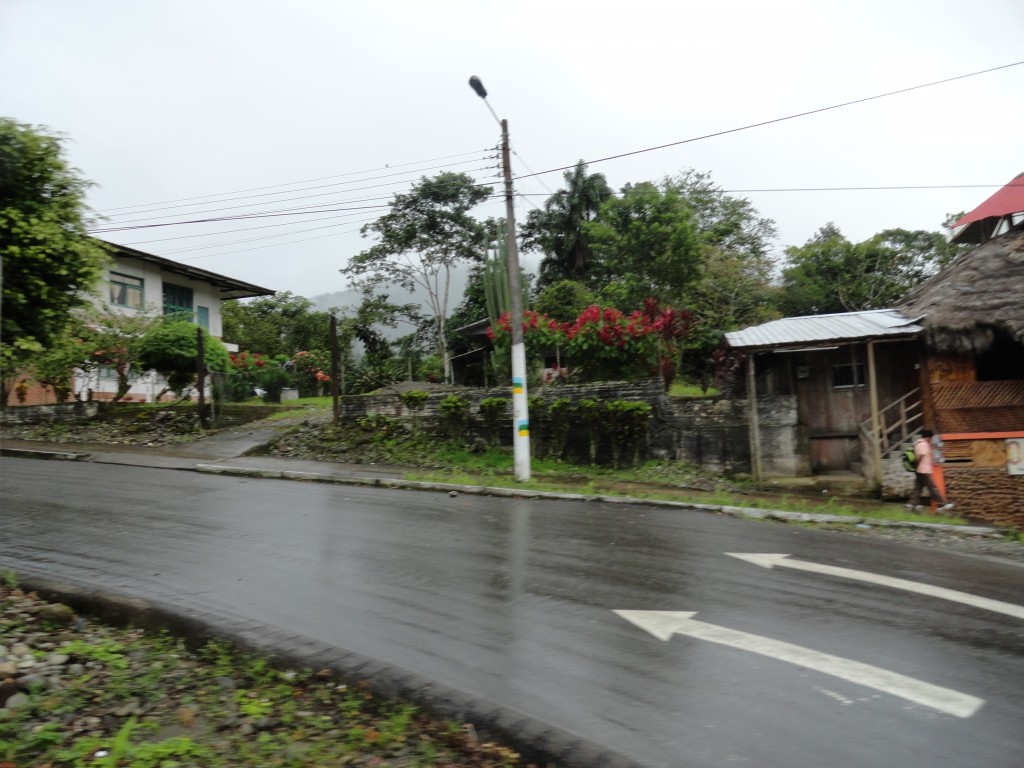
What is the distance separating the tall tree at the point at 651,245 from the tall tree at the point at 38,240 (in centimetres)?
1906

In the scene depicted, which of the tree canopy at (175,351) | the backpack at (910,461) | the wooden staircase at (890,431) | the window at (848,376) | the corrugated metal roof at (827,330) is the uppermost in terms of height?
the tree canopy at (175,351)

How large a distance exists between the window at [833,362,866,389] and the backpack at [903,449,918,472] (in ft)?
9.36

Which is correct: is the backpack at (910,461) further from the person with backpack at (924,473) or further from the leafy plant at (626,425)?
the leafy plant at (626,425)

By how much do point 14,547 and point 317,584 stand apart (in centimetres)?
383

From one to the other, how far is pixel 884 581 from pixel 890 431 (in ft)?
28.0

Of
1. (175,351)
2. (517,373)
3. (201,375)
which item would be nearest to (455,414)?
(517,373)

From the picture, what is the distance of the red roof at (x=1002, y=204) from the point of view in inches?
884

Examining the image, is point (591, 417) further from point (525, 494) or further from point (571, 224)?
point (571, 224)

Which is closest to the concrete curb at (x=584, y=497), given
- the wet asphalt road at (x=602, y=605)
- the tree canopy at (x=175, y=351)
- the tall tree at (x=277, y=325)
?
the wet asphalt road at (x=602, y=605)

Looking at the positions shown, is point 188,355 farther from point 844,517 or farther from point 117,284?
point 844,517

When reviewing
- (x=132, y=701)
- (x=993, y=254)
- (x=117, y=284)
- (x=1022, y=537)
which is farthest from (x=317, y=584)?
(x=117, y=284)

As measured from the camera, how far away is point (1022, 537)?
34.8ft

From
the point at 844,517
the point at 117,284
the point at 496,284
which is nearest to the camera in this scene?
the point at 844,517

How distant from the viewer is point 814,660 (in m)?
5.02
